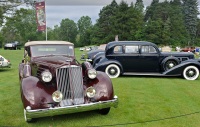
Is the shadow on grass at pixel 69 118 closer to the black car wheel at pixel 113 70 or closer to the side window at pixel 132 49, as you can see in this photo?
the black car wheel at pixel 113 70

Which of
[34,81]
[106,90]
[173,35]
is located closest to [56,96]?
[34,81]

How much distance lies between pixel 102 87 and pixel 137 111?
3.86ft

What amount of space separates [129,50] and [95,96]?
592 centimetres

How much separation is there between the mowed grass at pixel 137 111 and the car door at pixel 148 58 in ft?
7.42

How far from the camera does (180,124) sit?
471 cm

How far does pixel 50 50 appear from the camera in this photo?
6426 millimetres

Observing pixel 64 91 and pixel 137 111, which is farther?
A: pixel 137 111

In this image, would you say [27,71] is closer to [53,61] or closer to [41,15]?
[53,61]

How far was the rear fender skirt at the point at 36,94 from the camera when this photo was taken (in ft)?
Answer: 14.5

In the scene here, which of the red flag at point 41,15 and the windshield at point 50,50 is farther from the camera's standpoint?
the red flag at point 41,15

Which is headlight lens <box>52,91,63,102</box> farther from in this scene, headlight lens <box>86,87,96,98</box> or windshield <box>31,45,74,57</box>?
windshield <box>31,45,74,57</box>

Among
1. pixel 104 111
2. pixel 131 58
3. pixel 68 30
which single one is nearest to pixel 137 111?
pixel 104 111

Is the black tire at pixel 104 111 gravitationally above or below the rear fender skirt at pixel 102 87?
below

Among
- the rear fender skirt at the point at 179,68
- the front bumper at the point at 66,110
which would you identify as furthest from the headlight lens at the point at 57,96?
the rear fender skirt at the point at 179,68
